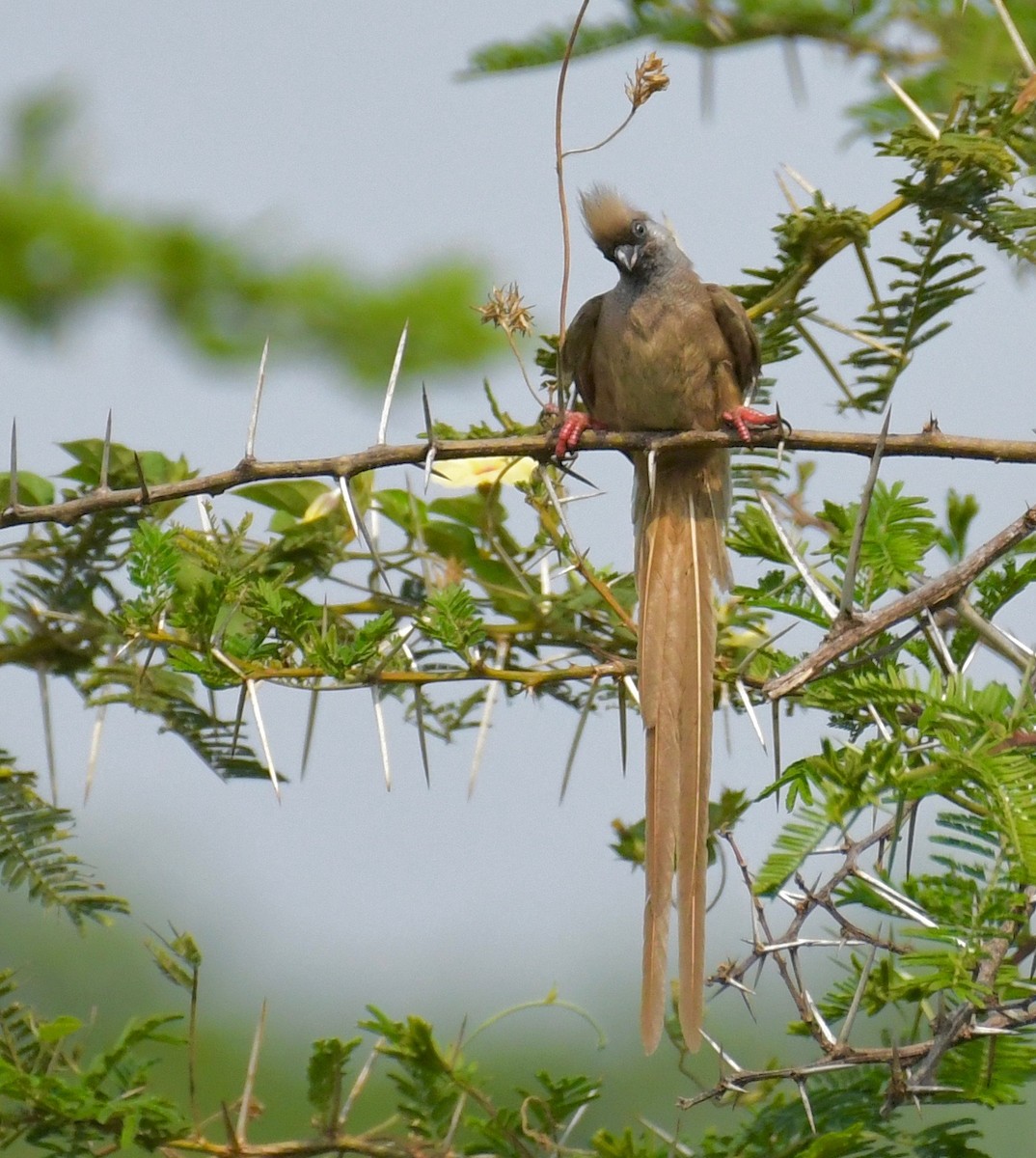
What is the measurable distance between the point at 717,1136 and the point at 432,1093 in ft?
1.68

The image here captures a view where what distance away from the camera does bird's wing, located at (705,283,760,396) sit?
3.44 m

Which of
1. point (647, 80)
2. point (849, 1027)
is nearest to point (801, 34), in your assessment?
point (647, 80)

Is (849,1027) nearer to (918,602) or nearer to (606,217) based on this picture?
(918,602)

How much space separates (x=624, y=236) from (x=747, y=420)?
103 centimetres

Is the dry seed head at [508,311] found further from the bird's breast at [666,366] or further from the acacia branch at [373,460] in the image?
the bird's breast at [666,366]

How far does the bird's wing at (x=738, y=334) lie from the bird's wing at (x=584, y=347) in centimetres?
39

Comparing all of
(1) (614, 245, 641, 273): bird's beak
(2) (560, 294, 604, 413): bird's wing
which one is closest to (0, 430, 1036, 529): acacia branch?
(2) (560, 294, 604, 413): bird's wing

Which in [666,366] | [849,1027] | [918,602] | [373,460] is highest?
[666,366]

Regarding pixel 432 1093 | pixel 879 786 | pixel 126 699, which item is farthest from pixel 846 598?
pixel 126 699

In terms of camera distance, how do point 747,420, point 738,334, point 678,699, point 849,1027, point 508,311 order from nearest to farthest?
point 849,1027 → point 508,311 → point 678,699 → point 747,420 → point 738,334

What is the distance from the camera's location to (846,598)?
6.87ft

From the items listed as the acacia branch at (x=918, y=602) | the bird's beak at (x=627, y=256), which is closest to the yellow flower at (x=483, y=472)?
the bird's beak at (x=627, y=256)

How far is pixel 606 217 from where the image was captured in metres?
4.13

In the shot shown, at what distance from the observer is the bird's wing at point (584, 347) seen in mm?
3938
